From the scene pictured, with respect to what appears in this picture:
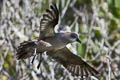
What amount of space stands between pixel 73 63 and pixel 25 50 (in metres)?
0.62

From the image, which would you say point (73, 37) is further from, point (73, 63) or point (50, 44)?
point (73, 63)

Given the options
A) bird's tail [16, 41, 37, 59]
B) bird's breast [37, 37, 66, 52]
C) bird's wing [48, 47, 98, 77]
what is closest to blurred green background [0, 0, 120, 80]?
bird's wing [48, 47, 98, 77]

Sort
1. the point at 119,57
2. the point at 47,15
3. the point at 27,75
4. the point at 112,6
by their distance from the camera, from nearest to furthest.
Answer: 1. the point at 47,15
2. the point at 27,75
3. the point at 119,57
4. the point at 112,6

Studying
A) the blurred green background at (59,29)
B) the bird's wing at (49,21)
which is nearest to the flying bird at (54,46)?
the bird's wing at (49,21)

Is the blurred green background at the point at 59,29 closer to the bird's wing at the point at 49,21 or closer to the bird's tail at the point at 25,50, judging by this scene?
the bird's tail at the point at 25,50

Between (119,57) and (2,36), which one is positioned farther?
(119,57)

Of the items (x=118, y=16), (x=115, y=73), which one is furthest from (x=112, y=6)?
(x=115, y=73)

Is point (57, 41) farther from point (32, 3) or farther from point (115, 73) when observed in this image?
point (32, 3)

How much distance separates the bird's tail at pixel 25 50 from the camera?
14.5 feet

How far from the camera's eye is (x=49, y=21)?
164 inches

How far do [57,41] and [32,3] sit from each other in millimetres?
1872

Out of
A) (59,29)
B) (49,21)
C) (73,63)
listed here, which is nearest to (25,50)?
(49,21)

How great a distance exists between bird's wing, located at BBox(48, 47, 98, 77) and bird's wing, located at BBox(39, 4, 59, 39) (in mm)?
429

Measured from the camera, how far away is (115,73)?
5332 millimetres
